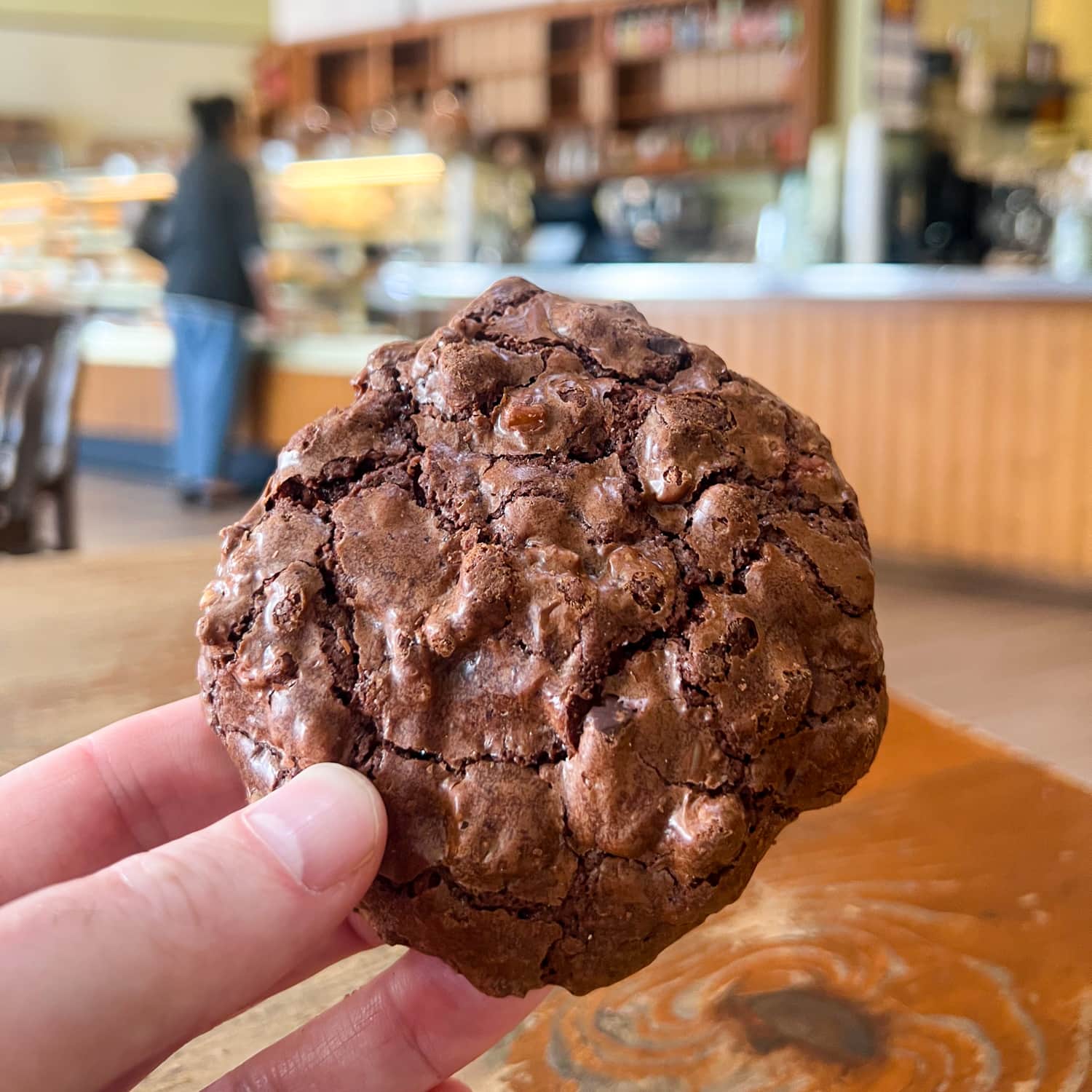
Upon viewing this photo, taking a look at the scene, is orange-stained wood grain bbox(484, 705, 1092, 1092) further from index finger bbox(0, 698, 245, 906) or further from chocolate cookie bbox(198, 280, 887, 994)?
index finger bbox(0, 698, 245, 906)

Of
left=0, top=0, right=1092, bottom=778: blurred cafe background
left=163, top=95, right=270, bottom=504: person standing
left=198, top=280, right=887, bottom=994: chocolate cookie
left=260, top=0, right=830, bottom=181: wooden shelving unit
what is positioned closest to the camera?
left=198, top=280, right=887, bottom=994: chocolate cookie

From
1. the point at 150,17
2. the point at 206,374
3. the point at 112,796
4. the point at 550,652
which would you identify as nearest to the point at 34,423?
the point at 112,796

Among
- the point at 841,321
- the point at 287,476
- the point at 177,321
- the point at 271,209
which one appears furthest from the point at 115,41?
the point at 287,476

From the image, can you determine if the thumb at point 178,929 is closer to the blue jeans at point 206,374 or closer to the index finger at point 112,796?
the index finger at point 112,796

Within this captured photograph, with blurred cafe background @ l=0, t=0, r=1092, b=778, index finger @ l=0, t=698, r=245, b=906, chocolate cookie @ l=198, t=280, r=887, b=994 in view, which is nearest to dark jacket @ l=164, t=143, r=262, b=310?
blurred cafe background @ l=0, t=0, r=1092, b=778

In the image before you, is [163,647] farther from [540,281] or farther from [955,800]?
[540,281]
